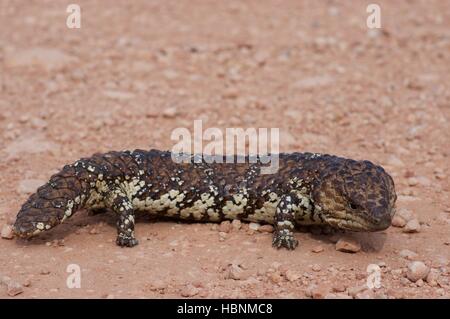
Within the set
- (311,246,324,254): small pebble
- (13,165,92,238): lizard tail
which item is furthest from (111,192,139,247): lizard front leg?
(311,246,324,254): small pebble

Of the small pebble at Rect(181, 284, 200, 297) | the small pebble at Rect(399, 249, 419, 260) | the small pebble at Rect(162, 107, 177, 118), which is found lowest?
the small pebble at Rect(181, 284, 200, 297)

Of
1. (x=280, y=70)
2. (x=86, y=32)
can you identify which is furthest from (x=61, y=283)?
(x=86, y=32)

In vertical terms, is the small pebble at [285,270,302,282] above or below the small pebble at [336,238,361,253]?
below

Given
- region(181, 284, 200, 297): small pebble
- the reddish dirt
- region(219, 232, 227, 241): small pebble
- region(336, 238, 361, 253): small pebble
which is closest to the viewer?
region(181, 284, 200, 297): small pebble

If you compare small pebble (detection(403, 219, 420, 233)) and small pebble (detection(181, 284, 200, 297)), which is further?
small pebble (detection(403, 219, 420, 233))

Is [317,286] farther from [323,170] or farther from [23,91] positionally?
[23,91]

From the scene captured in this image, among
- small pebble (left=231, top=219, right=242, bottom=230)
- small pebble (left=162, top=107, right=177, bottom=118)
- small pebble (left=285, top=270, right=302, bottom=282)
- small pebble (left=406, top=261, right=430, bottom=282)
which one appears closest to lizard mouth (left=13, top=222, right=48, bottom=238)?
small pebble (left=231, top=219, right=242, bottom=230)

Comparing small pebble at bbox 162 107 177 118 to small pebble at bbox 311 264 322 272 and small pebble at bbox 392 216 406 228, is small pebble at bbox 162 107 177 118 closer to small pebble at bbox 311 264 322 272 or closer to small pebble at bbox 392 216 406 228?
small pebble at bbox 392 216 406 228

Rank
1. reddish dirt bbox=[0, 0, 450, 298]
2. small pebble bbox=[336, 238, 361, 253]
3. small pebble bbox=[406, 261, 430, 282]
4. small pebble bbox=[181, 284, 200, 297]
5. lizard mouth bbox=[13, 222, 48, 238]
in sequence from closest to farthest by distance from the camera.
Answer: small pebble bbox=[181, 284, 200, 297] < small pebble bbox=[406, 261, 430, 282] < reddish dirt bbox=[0, 0, 450, 298] < lizard mouth bbox=[13, 222, 48, 238] < small pebble bbox=[336, 238, 361, 253]
